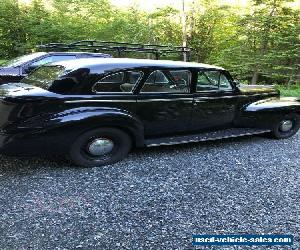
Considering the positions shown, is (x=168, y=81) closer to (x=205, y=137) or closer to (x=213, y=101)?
(x=213, y=101)

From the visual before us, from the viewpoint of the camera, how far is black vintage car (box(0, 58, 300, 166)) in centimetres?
413

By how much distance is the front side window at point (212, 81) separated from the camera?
5465mm

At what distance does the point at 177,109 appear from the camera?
5.19 metres

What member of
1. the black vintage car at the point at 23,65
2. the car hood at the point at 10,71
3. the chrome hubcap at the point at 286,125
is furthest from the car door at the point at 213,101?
the car hood at the point at 10,71

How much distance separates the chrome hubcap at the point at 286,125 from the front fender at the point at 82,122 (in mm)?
2970

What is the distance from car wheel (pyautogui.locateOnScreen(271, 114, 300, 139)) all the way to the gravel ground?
108 centimetres

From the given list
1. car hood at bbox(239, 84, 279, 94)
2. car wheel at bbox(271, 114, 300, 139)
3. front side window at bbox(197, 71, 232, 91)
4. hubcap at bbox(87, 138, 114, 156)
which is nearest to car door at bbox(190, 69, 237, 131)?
front side window at bbox(197, 71, 232, 91)

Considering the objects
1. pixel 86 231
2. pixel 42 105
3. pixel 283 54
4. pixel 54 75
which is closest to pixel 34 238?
pixel 86 231

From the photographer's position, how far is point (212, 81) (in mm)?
5602

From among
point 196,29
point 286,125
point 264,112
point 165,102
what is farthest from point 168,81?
point 196,29

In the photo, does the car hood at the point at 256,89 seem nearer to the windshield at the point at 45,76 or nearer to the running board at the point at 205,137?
the running board at the point at 205,137

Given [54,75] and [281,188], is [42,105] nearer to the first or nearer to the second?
[54,75]

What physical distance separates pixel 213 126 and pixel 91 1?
16.6 m

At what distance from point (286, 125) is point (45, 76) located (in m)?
4.38
